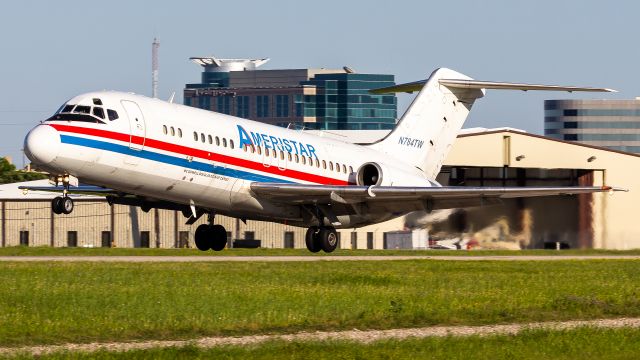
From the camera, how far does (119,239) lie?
59.8m

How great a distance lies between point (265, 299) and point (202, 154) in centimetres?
1212

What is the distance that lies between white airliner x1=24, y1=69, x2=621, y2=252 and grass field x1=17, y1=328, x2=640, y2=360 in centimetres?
1434

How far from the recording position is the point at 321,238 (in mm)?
35375

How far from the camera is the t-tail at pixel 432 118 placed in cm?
3953

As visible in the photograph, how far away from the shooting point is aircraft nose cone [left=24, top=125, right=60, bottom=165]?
27219 mm

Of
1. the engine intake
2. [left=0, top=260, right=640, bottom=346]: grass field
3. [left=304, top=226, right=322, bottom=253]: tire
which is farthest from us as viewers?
the engine intake

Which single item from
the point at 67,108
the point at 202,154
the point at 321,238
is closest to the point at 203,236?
the point at 321,238

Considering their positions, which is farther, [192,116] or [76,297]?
[192,116]

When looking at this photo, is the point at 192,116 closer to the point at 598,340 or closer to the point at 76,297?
the point at 76,297

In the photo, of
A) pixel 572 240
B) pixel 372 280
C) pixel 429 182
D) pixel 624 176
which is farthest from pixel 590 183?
pixel 372 280

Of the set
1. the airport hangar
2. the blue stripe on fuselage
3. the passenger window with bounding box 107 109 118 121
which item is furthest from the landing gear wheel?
the airport hangar

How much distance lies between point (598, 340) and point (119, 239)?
46013 mm

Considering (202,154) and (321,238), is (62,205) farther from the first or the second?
(321,238)

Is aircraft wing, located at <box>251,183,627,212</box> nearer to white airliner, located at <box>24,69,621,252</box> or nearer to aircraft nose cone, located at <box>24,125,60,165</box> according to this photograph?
white airliner, located at <box>24,69,621,252</box>
